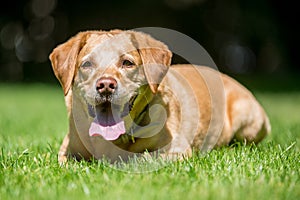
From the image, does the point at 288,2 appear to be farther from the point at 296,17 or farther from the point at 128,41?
the point at 128,41

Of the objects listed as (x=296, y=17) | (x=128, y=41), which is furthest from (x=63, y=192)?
(x=296, y=17)

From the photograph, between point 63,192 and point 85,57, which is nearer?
point 63,192

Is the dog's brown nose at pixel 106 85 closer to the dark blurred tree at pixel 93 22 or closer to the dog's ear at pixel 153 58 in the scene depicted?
the dog's ear at pixel 153 58

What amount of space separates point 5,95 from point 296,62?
1080 centimetres

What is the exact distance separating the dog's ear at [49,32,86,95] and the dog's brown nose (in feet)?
1.14

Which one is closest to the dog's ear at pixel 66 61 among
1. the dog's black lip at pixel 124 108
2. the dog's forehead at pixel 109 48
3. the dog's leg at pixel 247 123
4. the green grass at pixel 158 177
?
the dog's forehead at pixel 109 48

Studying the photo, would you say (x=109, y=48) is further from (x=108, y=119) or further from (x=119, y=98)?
(x=108, y=119)

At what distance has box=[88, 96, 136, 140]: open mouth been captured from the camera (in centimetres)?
398

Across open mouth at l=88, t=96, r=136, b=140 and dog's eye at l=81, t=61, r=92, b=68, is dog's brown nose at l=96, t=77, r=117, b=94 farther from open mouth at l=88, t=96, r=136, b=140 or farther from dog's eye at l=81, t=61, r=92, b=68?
dog's eye at l=81, t=61, r=92, b=68

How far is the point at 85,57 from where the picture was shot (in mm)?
4113

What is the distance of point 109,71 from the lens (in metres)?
4.04

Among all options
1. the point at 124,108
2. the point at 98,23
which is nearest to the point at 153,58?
the point at 124,108

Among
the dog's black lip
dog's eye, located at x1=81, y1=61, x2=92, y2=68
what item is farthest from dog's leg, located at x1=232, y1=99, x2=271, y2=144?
dog's eye, located at x1=81, y1=61, x2=92, y2=68

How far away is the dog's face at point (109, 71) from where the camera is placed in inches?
155
